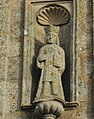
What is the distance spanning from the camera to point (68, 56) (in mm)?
16906

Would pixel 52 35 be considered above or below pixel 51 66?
above

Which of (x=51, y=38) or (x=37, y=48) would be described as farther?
(x=37, y=48)

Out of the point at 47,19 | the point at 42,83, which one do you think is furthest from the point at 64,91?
the point at 47,19

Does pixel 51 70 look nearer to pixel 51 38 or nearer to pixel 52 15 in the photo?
pixel 51 38

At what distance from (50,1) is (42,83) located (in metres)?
1.77

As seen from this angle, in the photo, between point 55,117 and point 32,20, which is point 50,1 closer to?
point 32,20

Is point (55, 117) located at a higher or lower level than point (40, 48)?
lower

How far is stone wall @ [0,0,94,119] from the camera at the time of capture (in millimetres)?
16438

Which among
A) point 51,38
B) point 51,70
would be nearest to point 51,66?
point 51,70

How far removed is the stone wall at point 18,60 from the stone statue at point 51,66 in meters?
0.32

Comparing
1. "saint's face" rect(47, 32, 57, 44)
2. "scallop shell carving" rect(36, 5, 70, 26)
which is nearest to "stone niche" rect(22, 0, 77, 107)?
"scallop shell carving" rect(36, 5, 70, 26)

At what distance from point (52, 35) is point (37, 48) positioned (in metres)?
0.38

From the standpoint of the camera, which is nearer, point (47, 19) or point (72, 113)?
point (72, 113)

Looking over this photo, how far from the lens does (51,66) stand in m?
16.6
